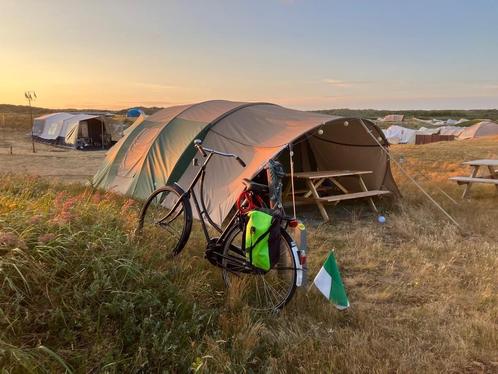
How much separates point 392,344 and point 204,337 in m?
1.29

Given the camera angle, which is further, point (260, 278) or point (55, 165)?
point (55, 165)

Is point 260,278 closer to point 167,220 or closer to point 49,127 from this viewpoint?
point 167,220

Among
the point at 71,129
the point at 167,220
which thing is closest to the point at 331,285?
the point at 167,220

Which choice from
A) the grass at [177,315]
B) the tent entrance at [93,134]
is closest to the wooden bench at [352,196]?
the grass at [177,315]

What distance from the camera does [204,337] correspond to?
2.90 meters

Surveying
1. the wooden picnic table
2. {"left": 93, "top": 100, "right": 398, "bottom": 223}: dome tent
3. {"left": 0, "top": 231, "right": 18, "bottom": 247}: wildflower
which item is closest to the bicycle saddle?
{"left": 0, "top": 231, "right": 18, "bottom": 247}: wildflower

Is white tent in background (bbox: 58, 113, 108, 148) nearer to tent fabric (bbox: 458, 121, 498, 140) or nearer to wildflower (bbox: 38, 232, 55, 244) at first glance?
wildflower (bbox: 38, 232, 55, 244)

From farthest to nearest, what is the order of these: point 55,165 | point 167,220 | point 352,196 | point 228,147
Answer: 1. point 55,165
2. point 352,196
3. point 228,147
4. point 167,220

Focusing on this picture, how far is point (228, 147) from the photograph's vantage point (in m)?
7.65

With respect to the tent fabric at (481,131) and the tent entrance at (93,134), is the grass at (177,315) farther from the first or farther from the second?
the tent fabric at (481,131)

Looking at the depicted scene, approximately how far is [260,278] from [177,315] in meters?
1.01

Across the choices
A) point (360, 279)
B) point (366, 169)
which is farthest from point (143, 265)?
point (366, 169)

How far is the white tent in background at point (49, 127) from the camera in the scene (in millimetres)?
27797

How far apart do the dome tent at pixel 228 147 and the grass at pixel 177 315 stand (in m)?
2.72
